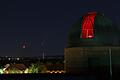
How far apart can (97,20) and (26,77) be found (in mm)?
12677

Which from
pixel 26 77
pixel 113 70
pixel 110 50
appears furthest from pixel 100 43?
pixel 26 77

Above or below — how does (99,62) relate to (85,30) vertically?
below

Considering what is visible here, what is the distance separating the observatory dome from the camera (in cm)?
3612

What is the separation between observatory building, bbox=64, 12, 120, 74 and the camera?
3628 cm

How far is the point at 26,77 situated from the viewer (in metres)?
29.6

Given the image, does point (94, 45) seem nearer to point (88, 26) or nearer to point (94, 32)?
point (94, 32)

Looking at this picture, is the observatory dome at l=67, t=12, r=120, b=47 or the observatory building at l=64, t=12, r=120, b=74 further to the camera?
the observatory building at l=64, t=12, r=120, b=74

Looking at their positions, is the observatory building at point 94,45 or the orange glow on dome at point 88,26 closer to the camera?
the orange glow on dome at point 88,26

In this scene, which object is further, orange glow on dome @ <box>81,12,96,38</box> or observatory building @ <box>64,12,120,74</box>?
observatory building @ <box>64,12,120,74</box>

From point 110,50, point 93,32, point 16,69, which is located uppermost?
point 93,32

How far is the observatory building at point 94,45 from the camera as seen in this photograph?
3628cm

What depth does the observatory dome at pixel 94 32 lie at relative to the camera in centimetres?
3612

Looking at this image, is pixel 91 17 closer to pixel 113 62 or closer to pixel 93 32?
pixel 93 32

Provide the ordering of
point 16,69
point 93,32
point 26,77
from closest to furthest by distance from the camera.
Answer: point 26,77 → point 93,32 → point 16,69
